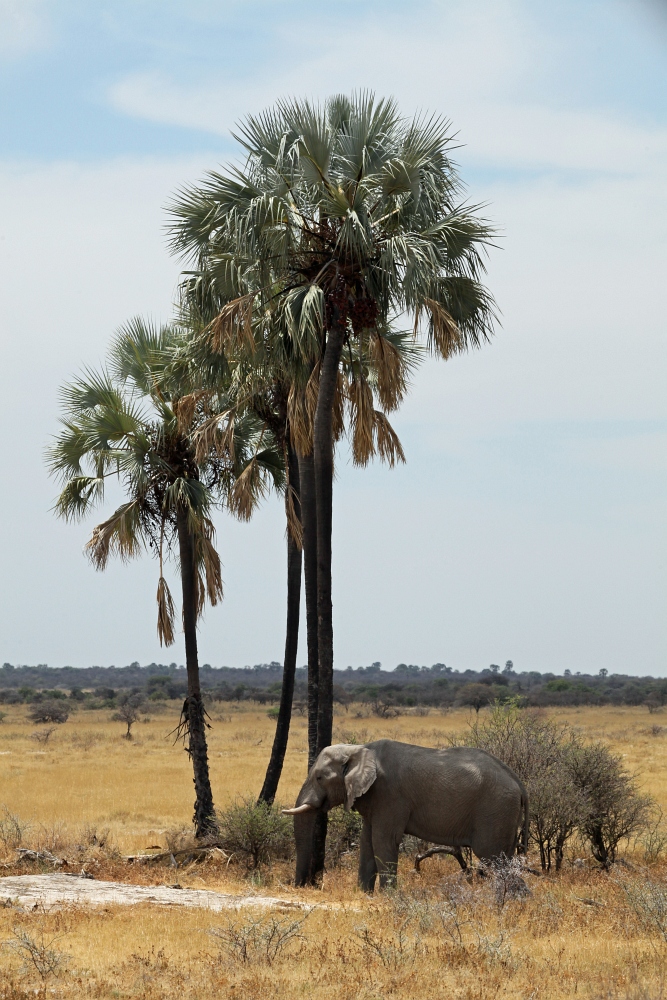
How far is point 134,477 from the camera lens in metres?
20.8

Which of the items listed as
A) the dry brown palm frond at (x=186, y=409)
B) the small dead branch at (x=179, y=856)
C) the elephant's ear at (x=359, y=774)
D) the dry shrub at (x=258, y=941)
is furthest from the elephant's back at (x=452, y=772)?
the dry brown palm frond at (x=186, y=409)

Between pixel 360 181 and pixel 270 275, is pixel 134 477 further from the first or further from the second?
pixel 360 181

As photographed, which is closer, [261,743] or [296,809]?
[296,809]

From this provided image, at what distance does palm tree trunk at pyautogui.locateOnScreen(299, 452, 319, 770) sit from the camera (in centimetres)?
1691

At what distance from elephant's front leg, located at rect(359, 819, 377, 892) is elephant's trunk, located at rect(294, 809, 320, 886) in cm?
105

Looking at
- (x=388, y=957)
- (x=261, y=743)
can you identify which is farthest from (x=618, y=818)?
(x=261, y=743)

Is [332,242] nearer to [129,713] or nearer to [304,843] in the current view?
[304,843]

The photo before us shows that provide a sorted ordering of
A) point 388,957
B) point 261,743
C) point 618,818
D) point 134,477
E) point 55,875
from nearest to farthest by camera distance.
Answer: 1. point 388,957
2. point 55,875
3. point 618,818
4. point 134,477
5. point 261,743

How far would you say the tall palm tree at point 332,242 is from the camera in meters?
15.7

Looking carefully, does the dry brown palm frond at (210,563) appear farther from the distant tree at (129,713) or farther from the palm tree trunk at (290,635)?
the distant tree at (129,713)

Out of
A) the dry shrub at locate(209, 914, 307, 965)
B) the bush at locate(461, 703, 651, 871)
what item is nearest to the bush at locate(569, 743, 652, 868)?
the bush at locate(461, 703, 651, 871)

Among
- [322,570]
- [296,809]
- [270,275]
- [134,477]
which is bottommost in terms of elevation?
[296,809]

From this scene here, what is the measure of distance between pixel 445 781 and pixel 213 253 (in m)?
8.52

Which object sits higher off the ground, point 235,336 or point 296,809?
point 235,336
